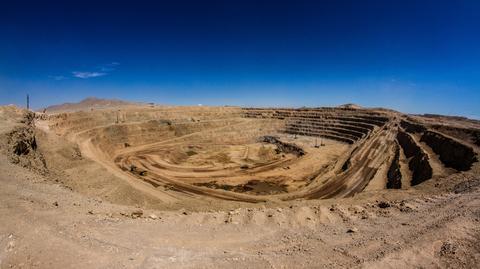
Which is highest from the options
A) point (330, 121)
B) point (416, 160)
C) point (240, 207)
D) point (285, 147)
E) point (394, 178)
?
point (330, 121)

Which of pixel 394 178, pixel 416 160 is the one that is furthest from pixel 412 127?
pixel 394 178

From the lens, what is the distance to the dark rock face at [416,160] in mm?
27812

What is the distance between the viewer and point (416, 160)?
34.2 meters

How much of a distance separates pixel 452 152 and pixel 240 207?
1040 inches

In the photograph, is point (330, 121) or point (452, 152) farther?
point (330, 121)

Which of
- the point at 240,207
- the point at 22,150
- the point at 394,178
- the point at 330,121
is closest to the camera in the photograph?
the point at 240,207

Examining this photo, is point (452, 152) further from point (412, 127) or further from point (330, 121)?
point (330, 121)

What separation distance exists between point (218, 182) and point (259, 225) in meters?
26.0

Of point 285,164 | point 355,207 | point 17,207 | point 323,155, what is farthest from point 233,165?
point 17,207

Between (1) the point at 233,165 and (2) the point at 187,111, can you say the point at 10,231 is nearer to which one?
(1) the point at 233,165

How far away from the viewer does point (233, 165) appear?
4678cm

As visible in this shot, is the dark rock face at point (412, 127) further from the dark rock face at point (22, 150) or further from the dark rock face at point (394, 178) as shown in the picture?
the dark rock face at point (22, 150)

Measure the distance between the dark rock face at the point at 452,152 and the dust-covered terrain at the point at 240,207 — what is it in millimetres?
192

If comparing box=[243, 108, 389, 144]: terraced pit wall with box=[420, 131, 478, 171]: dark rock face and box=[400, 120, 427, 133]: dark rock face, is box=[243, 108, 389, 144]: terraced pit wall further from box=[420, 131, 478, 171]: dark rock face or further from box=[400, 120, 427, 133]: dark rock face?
box=[420, 131, 478, 171]: dark rock face
